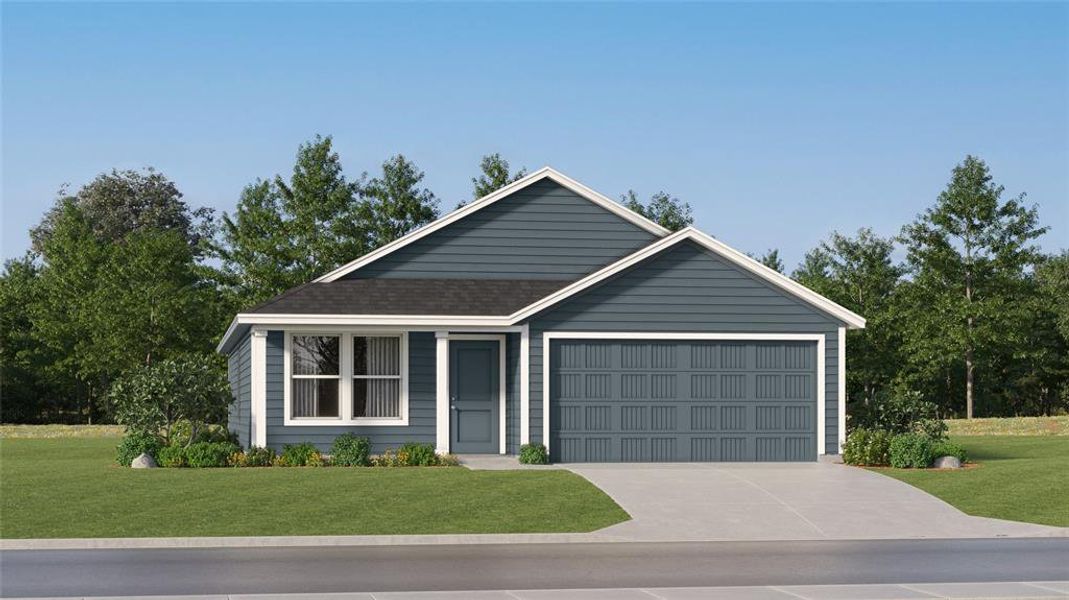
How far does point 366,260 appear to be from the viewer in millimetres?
31844

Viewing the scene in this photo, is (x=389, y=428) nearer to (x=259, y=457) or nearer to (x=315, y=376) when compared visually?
(x=315, y=376)

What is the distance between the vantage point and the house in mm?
28594

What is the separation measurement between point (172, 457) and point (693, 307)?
1097 centimetres

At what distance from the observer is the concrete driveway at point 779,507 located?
2025 cm

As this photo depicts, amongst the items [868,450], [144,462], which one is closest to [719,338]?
[868,450]

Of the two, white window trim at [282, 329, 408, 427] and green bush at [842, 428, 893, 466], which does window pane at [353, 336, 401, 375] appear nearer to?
white window trim at [282, 329, 408, 427]

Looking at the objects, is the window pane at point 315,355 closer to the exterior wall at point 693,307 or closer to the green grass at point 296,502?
the green grass at point 296,502

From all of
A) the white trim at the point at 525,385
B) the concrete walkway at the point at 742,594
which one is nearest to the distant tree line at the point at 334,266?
the white trim at the point at 525,385

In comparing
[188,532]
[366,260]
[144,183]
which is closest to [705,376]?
[366,260]

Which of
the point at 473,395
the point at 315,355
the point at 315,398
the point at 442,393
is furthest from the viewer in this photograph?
the point at 473,395

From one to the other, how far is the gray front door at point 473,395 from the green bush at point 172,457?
5.58 m

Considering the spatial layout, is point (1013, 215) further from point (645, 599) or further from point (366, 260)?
point (645, 599)

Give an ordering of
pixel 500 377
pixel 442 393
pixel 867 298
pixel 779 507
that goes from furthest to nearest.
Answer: pixel 867 298
pixel 500 377
pixel 442 393
pixel 779 507

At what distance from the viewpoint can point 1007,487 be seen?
24172 millimetres
